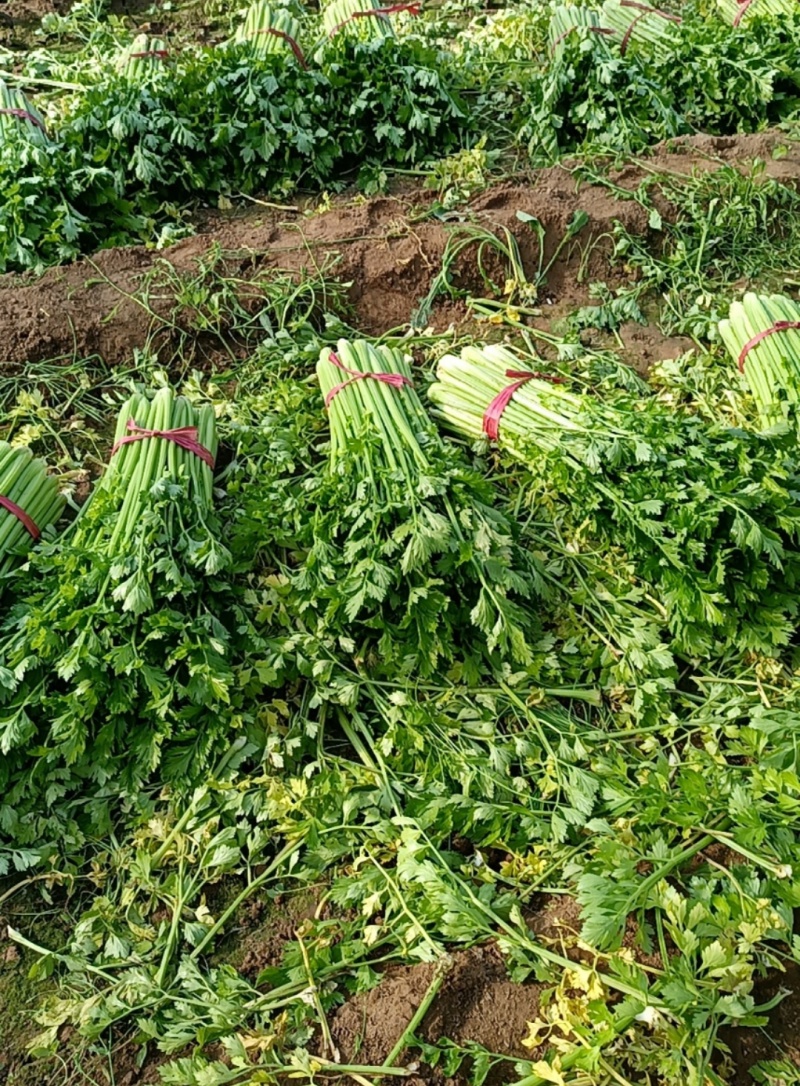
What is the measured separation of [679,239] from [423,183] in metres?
1.53

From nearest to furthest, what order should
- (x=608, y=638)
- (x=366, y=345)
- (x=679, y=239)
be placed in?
(x=608, y=638) < (x=366, y=345) < (x=679, y=239)

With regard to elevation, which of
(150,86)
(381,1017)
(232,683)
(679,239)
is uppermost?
(150,86)

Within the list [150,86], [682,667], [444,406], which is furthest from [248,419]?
[150,86]

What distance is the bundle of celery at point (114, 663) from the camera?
2.89 m

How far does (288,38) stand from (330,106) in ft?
2.15

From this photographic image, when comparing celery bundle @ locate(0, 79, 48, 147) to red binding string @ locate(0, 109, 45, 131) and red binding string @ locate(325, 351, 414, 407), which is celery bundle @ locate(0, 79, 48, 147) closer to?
red binding string @ locate(0, 109, 45, 131)

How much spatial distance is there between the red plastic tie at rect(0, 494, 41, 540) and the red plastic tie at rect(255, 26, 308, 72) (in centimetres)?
357

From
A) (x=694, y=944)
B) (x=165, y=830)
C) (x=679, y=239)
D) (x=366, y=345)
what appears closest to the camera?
(x=694, y=944)

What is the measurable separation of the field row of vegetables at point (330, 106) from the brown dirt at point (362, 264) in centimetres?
34

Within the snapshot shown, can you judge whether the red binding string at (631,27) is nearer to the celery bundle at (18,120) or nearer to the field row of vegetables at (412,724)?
the field row of vegetables at (412,724)

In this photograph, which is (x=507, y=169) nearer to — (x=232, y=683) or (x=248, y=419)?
(x=248, y=419)

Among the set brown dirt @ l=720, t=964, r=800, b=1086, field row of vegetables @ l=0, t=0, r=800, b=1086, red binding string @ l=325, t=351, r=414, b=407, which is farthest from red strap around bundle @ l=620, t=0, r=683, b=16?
brown dirt @ l=720, t=964, r=800, b=1086

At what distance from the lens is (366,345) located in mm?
3943

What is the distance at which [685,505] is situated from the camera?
3.16 meters
